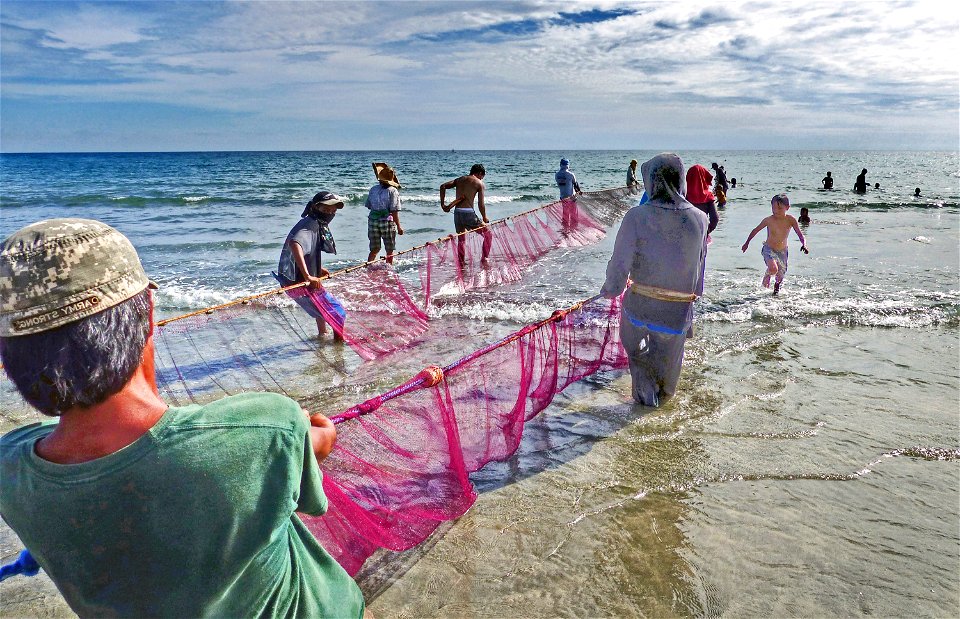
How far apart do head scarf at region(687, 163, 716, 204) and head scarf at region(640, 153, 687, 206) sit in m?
4.08

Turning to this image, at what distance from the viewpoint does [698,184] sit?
323 inches

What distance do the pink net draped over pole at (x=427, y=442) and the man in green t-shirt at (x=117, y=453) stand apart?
1.17 metres

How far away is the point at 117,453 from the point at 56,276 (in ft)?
1.04

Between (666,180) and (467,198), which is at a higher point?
(666,180)

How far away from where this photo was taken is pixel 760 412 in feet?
16.4

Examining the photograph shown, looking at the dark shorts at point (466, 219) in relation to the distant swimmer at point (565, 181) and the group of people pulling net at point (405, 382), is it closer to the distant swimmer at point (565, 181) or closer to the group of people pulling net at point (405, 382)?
the group of people pulling net at point (405, 382)

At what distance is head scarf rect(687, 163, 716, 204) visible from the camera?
26.7 ft

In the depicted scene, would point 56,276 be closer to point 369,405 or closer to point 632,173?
point 369,405

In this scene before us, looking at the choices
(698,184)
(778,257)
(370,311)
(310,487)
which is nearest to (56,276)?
(310,487)

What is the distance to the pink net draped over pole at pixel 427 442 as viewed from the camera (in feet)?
8.75

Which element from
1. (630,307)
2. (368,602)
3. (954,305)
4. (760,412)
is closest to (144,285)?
(368,602)

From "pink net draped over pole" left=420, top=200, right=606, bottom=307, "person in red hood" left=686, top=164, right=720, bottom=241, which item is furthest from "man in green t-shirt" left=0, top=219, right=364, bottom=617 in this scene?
"person in red hood" left=686, top=164, right=720, bottom=241

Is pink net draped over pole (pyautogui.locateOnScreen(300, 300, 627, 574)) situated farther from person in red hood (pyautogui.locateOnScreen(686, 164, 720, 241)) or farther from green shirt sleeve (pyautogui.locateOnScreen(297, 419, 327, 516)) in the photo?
person in red hood (pyautogui.locateOnScreen(686, 164, 720, 241))

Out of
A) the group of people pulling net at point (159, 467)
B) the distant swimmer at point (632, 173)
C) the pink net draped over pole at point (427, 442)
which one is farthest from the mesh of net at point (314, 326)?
the distant swimmer at point (632, 173)
